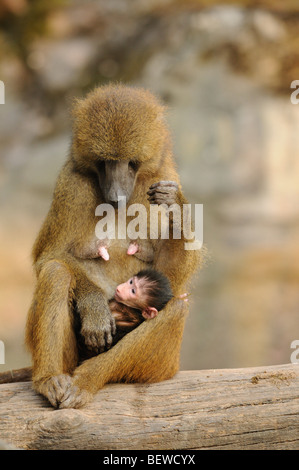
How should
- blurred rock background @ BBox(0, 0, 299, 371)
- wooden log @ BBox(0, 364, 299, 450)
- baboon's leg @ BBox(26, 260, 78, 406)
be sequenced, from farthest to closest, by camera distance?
blurred rock background @ BBox(0, 0, 299, 371) < baboon's leg @ BBox(26, 260, 78, 406) < wooden log @ BBox(0, 364, 299, 450)

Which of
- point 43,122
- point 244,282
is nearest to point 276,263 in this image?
point 244,282

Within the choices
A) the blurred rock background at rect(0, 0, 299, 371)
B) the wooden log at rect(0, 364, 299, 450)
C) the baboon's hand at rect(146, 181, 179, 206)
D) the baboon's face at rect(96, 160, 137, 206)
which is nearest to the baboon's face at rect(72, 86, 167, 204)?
the baboon's face at rect(96, 160, 137, 206)

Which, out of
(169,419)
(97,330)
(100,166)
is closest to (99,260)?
(97,330)

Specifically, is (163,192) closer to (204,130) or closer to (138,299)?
(138,299)

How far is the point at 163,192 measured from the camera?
186 inches

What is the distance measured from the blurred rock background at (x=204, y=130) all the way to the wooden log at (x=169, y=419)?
6991mm

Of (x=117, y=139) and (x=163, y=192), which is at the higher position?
(x=117, y=139)

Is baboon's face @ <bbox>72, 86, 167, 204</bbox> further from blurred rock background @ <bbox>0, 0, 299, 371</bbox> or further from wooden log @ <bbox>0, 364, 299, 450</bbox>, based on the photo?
blurred rock background @ <bbox>0, 0, 299, 371</bbox>

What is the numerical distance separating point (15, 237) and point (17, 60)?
471 centimetres

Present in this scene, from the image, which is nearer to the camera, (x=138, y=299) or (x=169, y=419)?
Result: (x=169, y=419)

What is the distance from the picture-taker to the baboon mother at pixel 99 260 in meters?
4.65

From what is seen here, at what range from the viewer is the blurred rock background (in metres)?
11.9

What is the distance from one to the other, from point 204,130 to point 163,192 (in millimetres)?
8639
